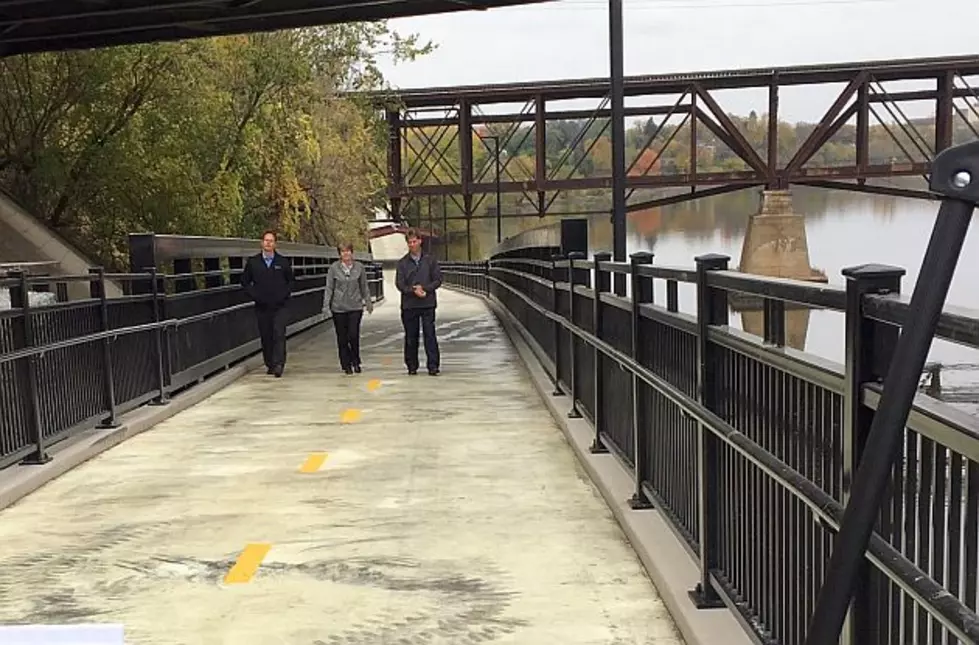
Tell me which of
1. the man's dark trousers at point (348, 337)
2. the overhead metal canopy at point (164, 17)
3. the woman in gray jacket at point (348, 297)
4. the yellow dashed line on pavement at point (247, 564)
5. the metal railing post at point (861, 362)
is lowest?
the yellow dashed line on pavement at point (247, 564)

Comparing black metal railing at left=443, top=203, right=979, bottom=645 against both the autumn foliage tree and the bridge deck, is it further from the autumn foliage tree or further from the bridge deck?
the autumn foliage tree

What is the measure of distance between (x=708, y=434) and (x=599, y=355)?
3468 millimetres

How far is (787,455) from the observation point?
12.1 ft

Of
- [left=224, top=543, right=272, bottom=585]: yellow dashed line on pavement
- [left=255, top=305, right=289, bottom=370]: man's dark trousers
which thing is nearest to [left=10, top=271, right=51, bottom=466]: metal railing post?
[left=224, top=543, right=272, bottom=585]: yellow dashed line on pavement

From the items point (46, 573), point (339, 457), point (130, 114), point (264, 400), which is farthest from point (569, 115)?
point (46, 573)

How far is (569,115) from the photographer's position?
49.1 m

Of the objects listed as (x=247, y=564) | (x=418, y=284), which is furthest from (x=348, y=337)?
(x=247, y=564)

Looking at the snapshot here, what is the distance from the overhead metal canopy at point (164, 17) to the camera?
17547 mm

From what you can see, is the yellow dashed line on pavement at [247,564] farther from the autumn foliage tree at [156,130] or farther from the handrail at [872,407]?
the autumn foliage tree at [156,130]

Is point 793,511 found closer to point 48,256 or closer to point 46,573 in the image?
point 46,573

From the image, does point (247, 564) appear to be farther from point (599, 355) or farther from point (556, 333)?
point (556, 333)

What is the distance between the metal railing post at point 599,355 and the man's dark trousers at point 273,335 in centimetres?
761

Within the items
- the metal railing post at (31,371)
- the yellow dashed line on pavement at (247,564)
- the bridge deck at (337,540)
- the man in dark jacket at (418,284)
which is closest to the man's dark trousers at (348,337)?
the man in dark jacket at (418,284)

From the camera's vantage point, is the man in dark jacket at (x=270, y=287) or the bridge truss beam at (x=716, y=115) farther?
the bridge truss beam at (x=716, y=115)
